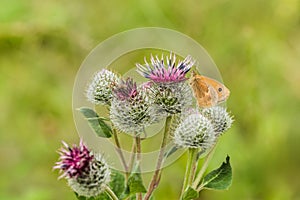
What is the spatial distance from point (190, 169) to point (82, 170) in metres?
0.39

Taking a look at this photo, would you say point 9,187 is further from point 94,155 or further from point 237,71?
point 94,155

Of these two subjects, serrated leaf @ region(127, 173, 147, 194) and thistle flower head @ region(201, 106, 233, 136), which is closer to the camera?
serrated leaf @ region(127, 173, 147, 194)

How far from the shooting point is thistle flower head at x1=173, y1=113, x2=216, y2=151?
2043 mm

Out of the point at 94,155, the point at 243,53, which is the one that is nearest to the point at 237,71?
the point at 243,53

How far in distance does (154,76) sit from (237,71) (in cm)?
269

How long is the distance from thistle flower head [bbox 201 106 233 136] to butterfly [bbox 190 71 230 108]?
0.05 meters

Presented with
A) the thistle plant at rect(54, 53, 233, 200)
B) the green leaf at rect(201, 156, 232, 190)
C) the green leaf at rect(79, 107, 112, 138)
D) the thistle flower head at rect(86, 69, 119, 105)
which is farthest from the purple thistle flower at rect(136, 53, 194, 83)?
the green leaf at rect(201, 156, 232, 190)

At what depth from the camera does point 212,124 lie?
212 cm

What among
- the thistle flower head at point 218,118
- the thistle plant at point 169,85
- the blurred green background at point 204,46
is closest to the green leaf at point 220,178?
the thistle flower head at point 218,118

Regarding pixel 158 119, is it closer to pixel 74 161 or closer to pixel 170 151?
pixel 170 151

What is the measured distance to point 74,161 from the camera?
1.84 meters

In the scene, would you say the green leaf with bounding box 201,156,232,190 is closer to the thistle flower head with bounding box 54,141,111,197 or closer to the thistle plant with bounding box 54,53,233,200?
the thistle plant with bounding box 54,53,233,200

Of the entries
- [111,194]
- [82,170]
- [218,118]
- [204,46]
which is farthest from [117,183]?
[204,46]

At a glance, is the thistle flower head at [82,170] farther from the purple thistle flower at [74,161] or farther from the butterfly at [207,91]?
the butterfly at [207,91]
